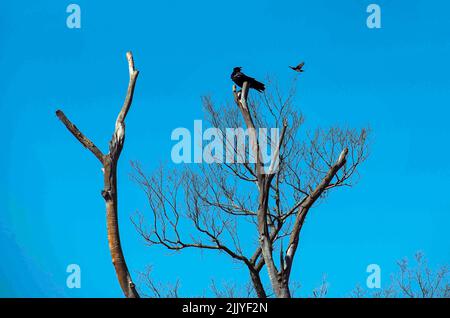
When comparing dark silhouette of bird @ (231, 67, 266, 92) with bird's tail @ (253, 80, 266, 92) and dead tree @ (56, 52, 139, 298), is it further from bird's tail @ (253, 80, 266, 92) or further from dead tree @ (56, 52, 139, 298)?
dead tree @ (56, 52, 139, 298)

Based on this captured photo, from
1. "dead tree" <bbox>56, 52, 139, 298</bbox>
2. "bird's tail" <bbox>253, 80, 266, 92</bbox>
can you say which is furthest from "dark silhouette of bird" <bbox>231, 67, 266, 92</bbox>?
"dead tree" <bbox>56, 52, 139, 298</bbox>

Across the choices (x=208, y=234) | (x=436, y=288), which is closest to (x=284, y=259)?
(x=208, y=234)

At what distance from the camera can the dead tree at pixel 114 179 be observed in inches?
248

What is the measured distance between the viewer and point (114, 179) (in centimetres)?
646

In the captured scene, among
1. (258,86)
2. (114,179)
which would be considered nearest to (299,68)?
(258,86)

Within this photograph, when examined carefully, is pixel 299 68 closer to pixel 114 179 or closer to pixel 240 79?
pixel 240 79

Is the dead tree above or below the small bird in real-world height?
below

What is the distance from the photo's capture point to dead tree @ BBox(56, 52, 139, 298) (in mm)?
6301

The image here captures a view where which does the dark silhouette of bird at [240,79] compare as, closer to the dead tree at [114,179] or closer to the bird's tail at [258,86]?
the bird's tail at [258,86]

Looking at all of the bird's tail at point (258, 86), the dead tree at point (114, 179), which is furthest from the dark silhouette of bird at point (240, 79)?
the dead tree at point (114, 179)
